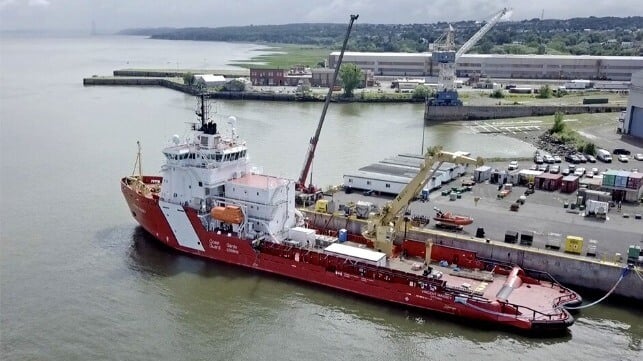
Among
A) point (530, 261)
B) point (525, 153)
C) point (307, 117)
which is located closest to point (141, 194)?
point (530, 261)

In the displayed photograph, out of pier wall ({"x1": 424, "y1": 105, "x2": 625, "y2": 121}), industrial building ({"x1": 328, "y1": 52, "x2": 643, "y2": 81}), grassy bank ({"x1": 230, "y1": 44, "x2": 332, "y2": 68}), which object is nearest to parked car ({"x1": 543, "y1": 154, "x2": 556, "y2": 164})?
pier wall ({"x1": 424, "y1": 105, "x2": 625, "y2": 121})

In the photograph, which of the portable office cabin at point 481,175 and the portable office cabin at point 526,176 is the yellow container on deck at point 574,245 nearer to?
the portable office cabin at point 526,176

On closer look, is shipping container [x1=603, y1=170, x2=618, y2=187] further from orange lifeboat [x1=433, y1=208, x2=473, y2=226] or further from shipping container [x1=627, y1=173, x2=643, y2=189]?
orange lifeboat [x1=433, y1=208, x2=473, y2=226]

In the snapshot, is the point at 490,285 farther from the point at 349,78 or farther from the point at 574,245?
the point at 349,78

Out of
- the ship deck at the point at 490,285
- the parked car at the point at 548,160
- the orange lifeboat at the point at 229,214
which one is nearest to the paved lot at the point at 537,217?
the ship deck at the point at 490,285

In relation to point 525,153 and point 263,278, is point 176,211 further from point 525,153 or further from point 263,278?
point 525,153

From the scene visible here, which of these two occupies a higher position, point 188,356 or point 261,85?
point 261,85
